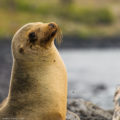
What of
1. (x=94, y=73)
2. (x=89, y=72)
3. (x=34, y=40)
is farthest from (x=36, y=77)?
(x=94, y=73)

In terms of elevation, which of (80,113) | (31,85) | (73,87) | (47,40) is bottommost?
(73,87)

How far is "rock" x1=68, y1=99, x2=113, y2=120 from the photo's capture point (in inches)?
353

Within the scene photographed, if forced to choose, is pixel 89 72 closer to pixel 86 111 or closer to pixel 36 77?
pixel 86 111

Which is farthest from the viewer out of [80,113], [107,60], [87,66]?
[107,60]

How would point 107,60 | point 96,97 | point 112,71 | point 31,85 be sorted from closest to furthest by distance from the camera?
point 31,85, point 96,97, point 112,71, point 107,60

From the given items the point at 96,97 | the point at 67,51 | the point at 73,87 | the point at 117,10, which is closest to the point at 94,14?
the point at 117,10

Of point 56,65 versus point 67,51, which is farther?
Result: point 67,51

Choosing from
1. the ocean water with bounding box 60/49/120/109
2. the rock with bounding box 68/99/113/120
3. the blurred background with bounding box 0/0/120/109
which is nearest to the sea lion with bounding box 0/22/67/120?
the rock with bounding box 68/99/113/120

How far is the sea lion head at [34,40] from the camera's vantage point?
6379 mm

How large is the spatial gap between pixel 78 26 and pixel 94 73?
26.5 m

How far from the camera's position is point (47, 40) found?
6.44m

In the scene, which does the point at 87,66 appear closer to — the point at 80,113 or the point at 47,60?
the point at 80,113

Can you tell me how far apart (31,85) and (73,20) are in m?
56.0

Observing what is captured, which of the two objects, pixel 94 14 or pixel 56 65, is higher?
pixel 56 65
